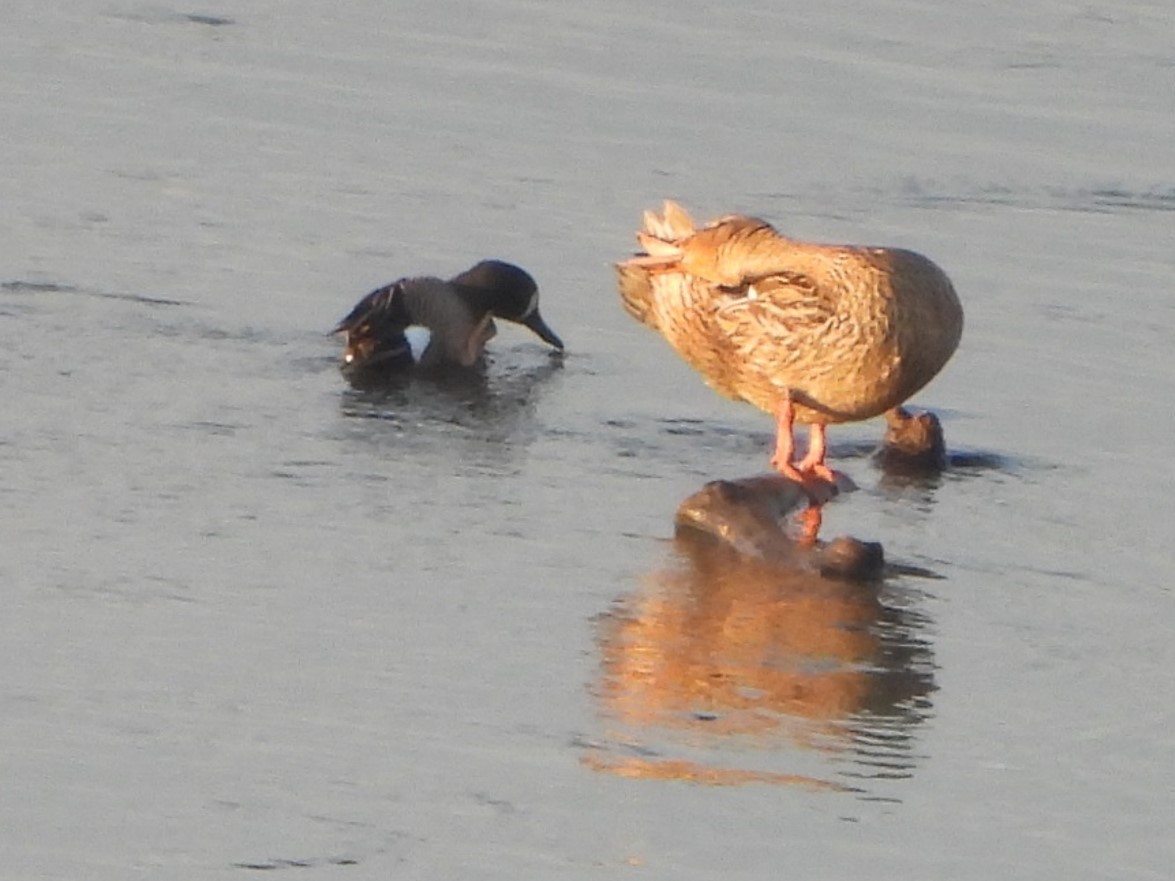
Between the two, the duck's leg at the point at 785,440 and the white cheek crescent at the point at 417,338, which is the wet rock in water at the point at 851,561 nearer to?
the duck's leg at the point at 785,440

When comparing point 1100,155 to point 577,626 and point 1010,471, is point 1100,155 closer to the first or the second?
point 1010,471

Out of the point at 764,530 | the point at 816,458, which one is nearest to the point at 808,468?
the point at 816,458

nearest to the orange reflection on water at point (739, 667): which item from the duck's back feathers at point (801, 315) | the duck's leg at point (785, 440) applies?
the duck's leg at point (785, 440)

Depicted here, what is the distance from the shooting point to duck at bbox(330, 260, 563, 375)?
31.4 feet

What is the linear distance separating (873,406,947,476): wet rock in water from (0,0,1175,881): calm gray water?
10 centimetres

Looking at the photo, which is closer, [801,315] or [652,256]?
[801,315]

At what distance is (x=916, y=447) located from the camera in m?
8.82

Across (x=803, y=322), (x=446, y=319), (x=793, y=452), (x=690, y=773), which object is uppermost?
(x=803, y=322)

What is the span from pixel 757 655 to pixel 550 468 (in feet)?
5.52

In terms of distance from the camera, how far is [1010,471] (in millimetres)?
8781

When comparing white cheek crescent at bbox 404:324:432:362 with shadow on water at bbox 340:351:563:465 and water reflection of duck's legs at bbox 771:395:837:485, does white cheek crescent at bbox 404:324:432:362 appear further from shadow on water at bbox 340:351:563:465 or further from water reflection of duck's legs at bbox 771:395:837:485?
water reflection of duck's legs at bbox 771:395:837:485

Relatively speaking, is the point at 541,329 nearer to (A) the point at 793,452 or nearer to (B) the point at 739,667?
(A) the point at 793,452

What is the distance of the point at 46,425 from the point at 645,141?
4.36 meters

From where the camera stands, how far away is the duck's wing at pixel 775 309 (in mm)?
8766
